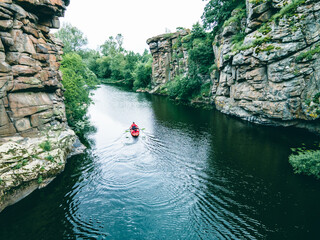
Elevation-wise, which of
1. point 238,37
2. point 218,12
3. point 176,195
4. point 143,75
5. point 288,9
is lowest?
point 176,195

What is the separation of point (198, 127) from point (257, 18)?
53.7 ft

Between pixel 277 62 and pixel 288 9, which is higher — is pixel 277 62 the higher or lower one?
the lower one

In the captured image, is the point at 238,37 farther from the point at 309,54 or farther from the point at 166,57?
the point at 166,57

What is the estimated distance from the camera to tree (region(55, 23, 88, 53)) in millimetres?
61594

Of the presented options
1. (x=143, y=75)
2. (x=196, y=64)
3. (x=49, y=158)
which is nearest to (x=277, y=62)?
(x=196, y=64)

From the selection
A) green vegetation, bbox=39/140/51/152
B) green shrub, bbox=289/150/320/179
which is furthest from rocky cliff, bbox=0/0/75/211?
green shrub, bbox=289/150/320/179

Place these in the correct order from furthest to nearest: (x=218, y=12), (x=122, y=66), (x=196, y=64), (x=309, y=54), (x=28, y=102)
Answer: (x=122, y=66)
(x=196, y=64)
(x=218, y=12)
(x=309, y=54)
(x=28, y=102)

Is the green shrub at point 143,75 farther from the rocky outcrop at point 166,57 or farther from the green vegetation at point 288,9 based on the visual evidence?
the green vegetation at point 288,9

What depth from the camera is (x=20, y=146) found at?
1196 centimetres

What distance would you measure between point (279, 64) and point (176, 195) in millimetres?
19797

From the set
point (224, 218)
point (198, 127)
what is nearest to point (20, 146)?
point (224, 218)

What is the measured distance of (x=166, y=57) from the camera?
190ft

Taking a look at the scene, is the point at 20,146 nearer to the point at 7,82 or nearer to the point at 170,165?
the point at 7,82

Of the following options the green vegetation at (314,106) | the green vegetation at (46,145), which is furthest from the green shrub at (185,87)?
the green vegetation at (46,145)
